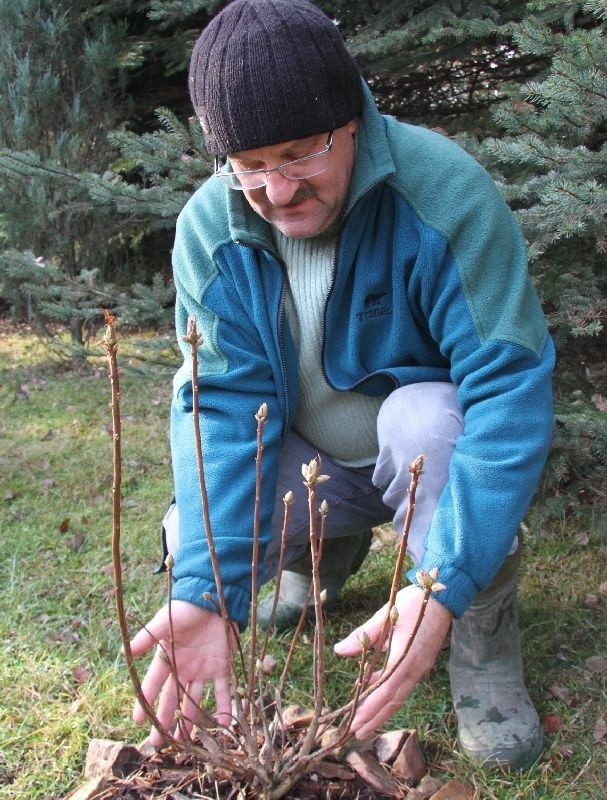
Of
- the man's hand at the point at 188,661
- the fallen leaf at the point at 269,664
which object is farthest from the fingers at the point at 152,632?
the fallen leaf at the point at 269,664

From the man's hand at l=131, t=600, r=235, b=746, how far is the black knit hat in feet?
2.93

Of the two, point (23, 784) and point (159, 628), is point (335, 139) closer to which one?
point (159, 628)

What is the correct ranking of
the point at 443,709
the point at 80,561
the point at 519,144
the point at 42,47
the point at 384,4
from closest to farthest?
the point at 443,709
the point at 519,144
the point at 80,561
the point at 384,4
the point at 42,47

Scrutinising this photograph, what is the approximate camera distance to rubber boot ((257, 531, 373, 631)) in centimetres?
240

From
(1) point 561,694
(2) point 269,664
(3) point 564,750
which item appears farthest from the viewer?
(2) point 269,664

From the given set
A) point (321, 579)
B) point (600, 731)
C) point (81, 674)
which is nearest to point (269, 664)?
point (321, 579)

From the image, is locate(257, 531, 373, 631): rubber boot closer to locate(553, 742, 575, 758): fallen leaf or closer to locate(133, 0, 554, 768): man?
locate(133, 0, 554, 768): man

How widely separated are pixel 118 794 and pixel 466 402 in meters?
1.02

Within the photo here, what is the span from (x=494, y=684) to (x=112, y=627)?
1149 mm

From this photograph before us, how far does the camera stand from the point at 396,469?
1775mm

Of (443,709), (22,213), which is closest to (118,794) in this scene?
(443,709)

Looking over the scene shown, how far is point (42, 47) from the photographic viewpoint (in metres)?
5.43

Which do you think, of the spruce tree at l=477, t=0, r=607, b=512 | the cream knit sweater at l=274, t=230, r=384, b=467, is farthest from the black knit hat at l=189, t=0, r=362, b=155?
the spruce tree at l=477, t=0, r=607, b=512

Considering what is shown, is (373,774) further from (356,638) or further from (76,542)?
(76,542)
